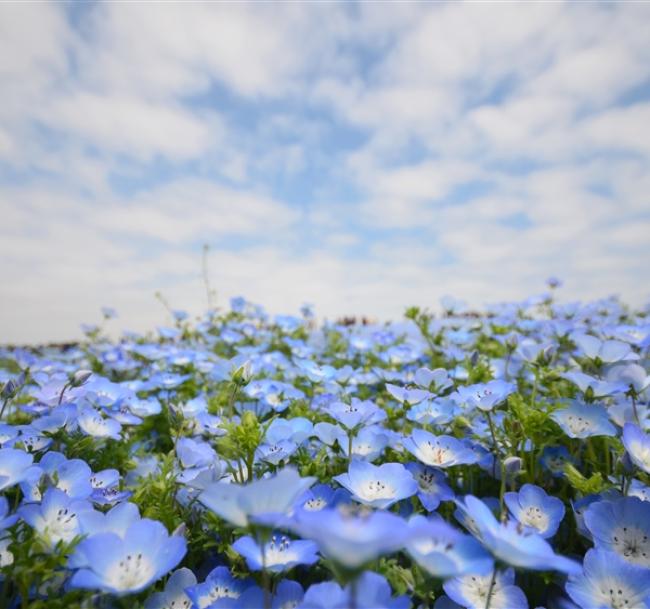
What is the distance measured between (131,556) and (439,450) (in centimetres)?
99

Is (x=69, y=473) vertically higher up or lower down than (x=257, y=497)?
lower down

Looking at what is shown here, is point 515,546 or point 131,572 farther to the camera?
point 131,572

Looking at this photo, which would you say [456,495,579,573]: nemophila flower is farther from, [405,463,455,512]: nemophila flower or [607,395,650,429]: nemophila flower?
[607,395,650,429]: nemophila flower

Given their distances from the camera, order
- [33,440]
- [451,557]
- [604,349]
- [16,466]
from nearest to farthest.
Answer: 1. [451,557]
2. [16,466]
3. [33,440]
4. [604,349]

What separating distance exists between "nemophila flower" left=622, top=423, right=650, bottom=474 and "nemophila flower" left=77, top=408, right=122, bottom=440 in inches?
68.8

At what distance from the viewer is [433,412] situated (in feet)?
7.06

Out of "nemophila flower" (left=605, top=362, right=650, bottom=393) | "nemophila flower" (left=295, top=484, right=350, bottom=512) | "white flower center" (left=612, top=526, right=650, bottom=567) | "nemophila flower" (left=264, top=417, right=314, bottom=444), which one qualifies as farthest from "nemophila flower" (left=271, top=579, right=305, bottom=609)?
"nemophila flower" (left=605, top=362, right=650, bottom=393)

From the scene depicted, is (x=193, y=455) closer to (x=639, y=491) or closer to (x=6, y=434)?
(x=6, y=434)

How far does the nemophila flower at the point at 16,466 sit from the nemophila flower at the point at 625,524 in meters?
1.58

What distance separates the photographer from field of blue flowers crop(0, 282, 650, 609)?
1.08 meters

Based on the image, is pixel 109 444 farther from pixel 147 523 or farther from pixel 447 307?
pixel 447 307

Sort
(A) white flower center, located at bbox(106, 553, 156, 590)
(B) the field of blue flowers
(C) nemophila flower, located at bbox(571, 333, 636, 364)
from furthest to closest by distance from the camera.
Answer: (C) nemophila flower, located at bbox(571, 333, 636, 364)
(A) white flower center, located at bbox(106, 553, 156, 590)
(B) the field of blue flowers

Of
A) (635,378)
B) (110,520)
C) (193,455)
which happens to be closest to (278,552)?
(110,520)

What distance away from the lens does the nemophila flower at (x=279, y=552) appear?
1.25 meters
